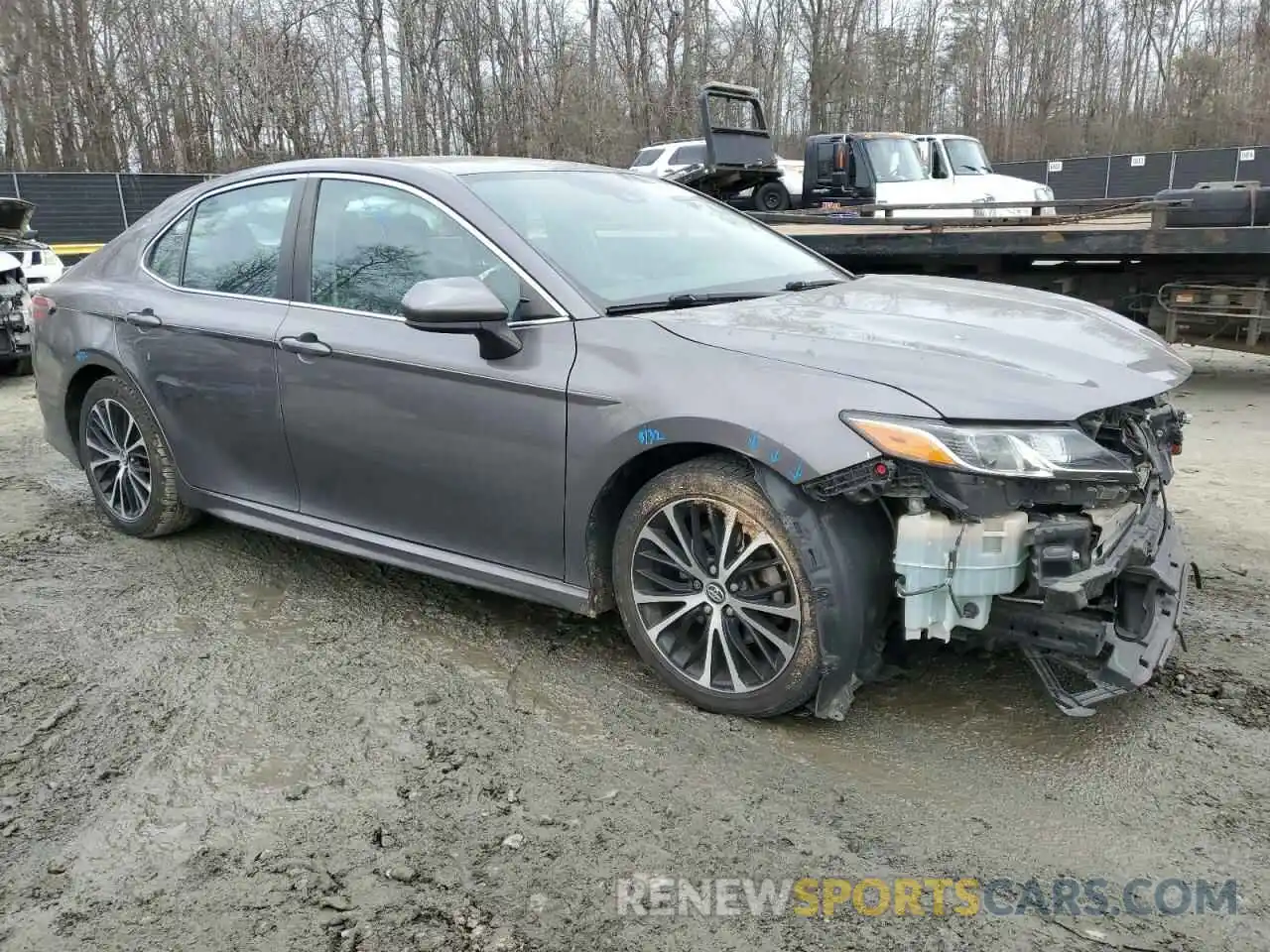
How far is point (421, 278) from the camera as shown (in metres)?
3.43

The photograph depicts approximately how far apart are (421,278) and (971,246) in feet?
17.8

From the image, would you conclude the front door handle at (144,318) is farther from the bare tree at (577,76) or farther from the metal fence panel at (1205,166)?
the metal fence panel at (1205,166)

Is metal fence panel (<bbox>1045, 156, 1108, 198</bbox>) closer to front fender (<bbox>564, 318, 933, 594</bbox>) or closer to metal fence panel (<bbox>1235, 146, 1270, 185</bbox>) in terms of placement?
metal fence panel (<bbox>1235, 146, 1270, 185</bbox>)

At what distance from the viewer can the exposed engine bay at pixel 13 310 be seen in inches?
352

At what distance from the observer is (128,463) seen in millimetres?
4562

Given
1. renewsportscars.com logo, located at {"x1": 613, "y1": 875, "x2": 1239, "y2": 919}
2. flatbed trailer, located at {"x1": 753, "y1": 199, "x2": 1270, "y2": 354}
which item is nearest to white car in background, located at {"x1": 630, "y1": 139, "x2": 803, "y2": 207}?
flatbed trailer, located at {"x1": 753, "y1": 199, "x2": 1270, "y2": 354}

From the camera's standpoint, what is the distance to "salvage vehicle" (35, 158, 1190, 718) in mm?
2572

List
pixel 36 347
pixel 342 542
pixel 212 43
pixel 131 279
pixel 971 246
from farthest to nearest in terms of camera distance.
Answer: pixel 212 43
pixel 971 246
pixel 36 347
pixel 131 279
pixel 342 542

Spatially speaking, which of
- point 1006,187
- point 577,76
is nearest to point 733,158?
point 1006,187

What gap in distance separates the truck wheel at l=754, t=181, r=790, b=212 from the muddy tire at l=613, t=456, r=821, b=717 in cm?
1374

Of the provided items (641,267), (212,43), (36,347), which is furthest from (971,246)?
(212,43)

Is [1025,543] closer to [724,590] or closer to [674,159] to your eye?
[724,590]

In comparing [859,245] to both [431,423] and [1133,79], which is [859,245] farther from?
[1133,79]

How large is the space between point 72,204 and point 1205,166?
83.0ft
